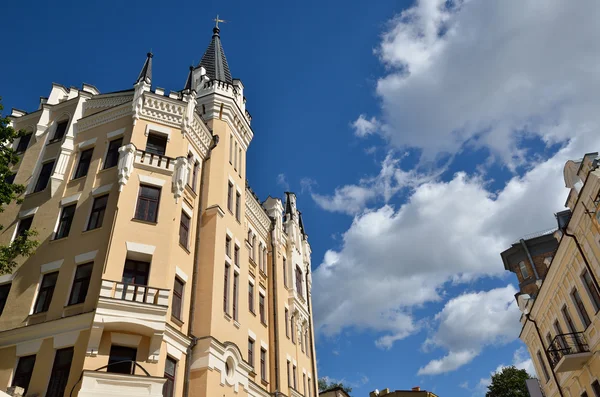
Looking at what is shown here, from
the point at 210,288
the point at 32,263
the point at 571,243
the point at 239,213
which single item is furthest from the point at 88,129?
the point at 571,243

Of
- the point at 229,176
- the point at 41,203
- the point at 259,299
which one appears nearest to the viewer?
the point at 41,203

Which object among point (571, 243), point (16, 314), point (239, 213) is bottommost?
point (16, 314)

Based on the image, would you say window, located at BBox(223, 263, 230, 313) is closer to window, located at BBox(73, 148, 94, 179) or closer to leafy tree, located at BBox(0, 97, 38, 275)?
window, located at BBox(73, 148, 94, 179)

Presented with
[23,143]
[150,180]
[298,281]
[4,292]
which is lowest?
[4,292]

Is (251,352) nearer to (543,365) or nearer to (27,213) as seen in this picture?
(27,213)

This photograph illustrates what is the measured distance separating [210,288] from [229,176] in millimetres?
8266

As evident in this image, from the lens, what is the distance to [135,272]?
1991 centimetres

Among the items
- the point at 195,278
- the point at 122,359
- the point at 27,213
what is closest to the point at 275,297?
the point at 195,278

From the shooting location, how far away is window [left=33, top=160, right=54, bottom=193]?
24.9 m

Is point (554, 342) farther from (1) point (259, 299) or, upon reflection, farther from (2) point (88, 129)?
(2) point (88, 129)

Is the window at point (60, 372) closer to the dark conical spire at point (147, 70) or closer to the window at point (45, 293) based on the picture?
the window at point (45, 293)

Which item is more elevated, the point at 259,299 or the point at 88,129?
the point at 88,129

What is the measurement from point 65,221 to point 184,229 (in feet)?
19.3

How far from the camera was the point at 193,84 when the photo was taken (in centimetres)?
3206
